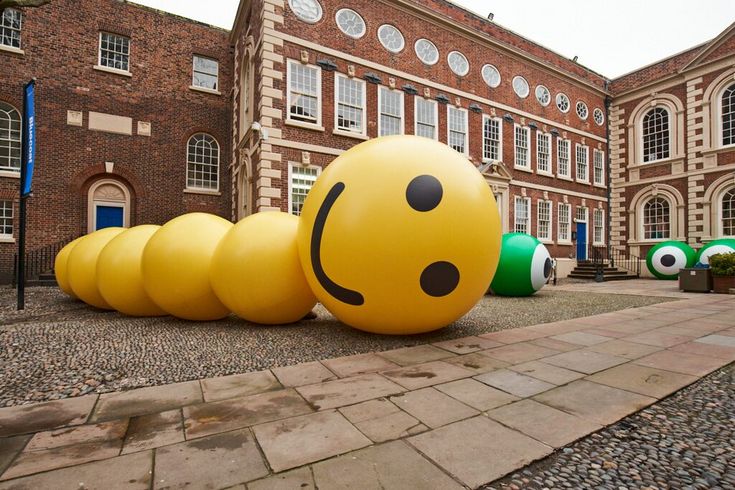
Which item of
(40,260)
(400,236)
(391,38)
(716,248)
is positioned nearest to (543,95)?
(391,38)

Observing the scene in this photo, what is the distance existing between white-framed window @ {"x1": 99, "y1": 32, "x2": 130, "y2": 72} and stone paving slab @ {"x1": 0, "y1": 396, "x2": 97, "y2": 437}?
59.9ft

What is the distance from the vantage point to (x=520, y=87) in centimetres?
2075

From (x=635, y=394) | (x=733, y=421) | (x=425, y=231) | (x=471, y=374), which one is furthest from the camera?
(x=425, y=231)

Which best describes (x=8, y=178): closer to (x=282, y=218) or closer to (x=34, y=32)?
(x=34, y=32)

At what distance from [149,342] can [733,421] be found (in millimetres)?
6340

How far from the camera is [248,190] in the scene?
48.9 ft

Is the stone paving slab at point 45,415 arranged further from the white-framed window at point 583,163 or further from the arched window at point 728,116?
the arched window at point 728,116

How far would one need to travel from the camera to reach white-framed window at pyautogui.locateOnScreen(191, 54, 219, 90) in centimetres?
1814

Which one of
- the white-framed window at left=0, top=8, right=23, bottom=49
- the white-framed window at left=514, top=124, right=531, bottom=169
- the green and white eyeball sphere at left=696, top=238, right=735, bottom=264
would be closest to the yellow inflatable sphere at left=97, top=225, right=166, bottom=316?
the white-framed window at left=0, top=8, right=23, bottom=49

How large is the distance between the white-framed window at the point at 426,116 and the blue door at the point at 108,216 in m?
13.8

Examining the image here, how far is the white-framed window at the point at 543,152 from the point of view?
21359 mm

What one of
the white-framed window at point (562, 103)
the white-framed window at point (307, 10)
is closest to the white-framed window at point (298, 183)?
the white-framed window at point (307, 10)

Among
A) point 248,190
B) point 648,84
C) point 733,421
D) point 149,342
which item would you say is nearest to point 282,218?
point 149,342

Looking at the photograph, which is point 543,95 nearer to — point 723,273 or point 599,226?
point 599,226
